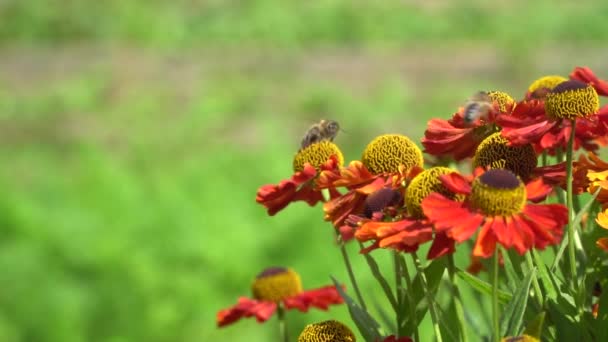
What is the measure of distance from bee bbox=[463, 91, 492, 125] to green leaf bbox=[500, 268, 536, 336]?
185mm

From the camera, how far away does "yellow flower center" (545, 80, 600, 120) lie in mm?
865

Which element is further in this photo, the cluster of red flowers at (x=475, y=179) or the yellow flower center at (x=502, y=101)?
the yellow flower center at (x=502, y=101)

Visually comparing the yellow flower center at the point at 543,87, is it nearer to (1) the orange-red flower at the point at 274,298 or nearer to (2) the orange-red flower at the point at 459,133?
(2) the orange-red flower at the point at 459,133

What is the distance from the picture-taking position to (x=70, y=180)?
16.1 feet

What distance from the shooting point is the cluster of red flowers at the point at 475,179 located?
2.35 ft

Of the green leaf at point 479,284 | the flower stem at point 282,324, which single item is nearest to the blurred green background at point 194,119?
the flower stem at point 282,324

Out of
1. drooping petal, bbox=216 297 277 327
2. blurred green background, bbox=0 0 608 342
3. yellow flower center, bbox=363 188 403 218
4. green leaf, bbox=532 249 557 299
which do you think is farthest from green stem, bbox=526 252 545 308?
blurred green background, bbox=0 0 608 342

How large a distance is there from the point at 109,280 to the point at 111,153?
237cm

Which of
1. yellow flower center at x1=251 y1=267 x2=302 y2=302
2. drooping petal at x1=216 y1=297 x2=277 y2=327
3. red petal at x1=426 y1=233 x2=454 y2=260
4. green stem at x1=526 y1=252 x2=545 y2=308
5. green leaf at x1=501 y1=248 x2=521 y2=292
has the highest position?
Answer: yellow flower center at x1=251 y1=267 x2=302 y2=302

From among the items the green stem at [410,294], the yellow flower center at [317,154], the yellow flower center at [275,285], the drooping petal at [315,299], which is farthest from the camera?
the yellow flower center at [275,285]

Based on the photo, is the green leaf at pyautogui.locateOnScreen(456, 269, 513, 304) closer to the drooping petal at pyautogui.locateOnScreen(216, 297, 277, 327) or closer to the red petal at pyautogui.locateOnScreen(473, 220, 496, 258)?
the red petal at pyautogui.locateOnScreen(473, 220, 496, 258)

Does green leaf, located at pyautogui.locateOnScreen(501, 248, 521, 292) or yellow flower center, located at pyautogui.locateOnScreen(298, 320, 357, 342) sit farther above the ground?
yellow flower center, located at pyautogui.locateOnScreen(298, 320, 357, 342)

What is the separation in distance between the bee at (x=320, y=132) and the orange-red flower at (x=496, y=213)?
0.36m

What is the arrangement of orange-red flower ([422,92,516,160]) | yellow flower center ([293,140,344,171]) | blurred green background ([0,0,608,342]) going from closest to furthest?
orange-red flower ([422,92,516,160])
yellow flower center ([293,140,344,171])
blurred green background ([0,0,608,342])
